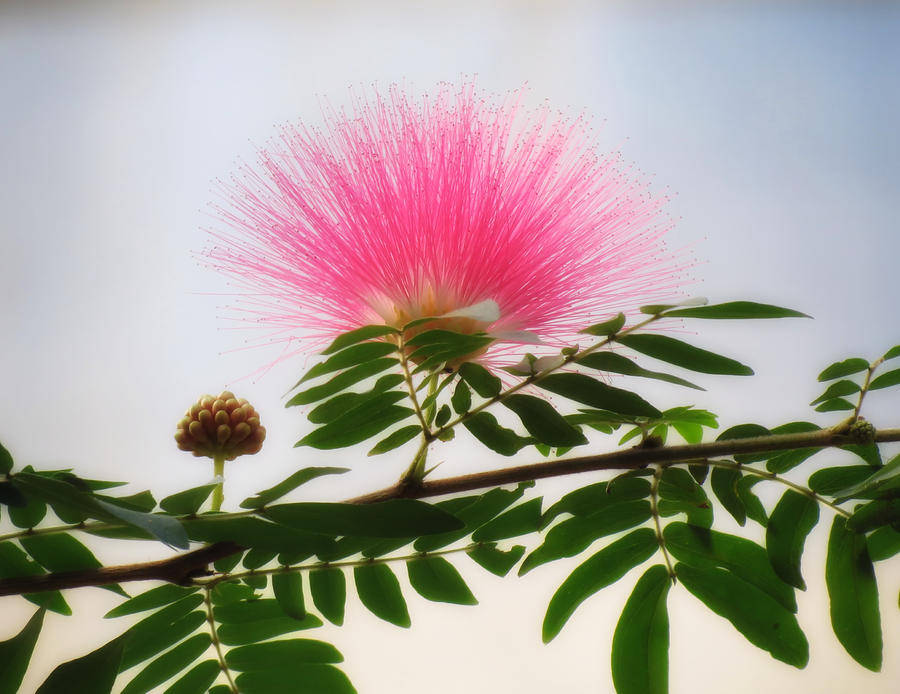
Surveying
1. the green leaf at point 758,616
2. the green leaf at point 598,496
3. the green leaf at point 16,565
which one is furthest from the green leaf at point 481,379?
the green leaf at point 16,565

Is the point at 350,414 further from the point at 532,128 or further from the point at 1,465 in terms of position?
the point at 532,128

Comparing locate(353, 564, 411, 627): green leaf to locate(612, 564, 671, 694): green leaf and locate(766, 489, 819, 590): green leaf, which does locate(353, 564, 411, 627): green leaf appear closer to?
locate(612, 564, 671, 694): green leaf

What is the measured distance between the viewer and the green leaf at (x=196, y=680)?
59 cm

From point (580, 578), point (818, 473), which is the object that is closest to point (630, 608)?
point (580, 578)

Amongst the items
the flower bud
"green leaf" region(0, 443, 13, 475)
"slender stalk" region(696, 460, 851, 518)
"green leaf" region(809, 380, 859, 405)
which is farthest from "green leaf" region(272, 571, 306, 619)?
"green leaf" region(809, 380, 859, 405)

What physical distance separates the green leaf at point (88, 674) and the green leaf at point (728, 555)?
1.35 feet

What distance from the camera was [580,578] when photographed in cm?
61

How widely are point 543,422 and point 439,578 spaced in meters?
0.19

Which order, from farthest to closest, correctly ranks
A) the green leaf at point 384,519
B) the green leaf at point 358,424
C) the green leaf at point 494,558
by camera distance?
the green leaf at point 494,558
the green leaf at point 358,424
the green leaf at point 384,519

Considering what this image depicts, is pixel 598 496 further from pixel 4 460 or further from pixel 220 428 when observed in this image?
pixel 4 460

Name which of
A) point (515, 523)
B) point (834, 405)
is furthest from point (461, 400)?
point (834, 405)

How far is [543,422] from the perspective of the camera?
51 centimetres

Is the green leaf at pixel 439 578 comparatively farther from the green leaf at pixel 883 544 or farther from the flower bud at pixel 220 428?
the green leaf at pixel 883 544

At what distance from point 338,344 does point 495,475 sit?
13 cm
